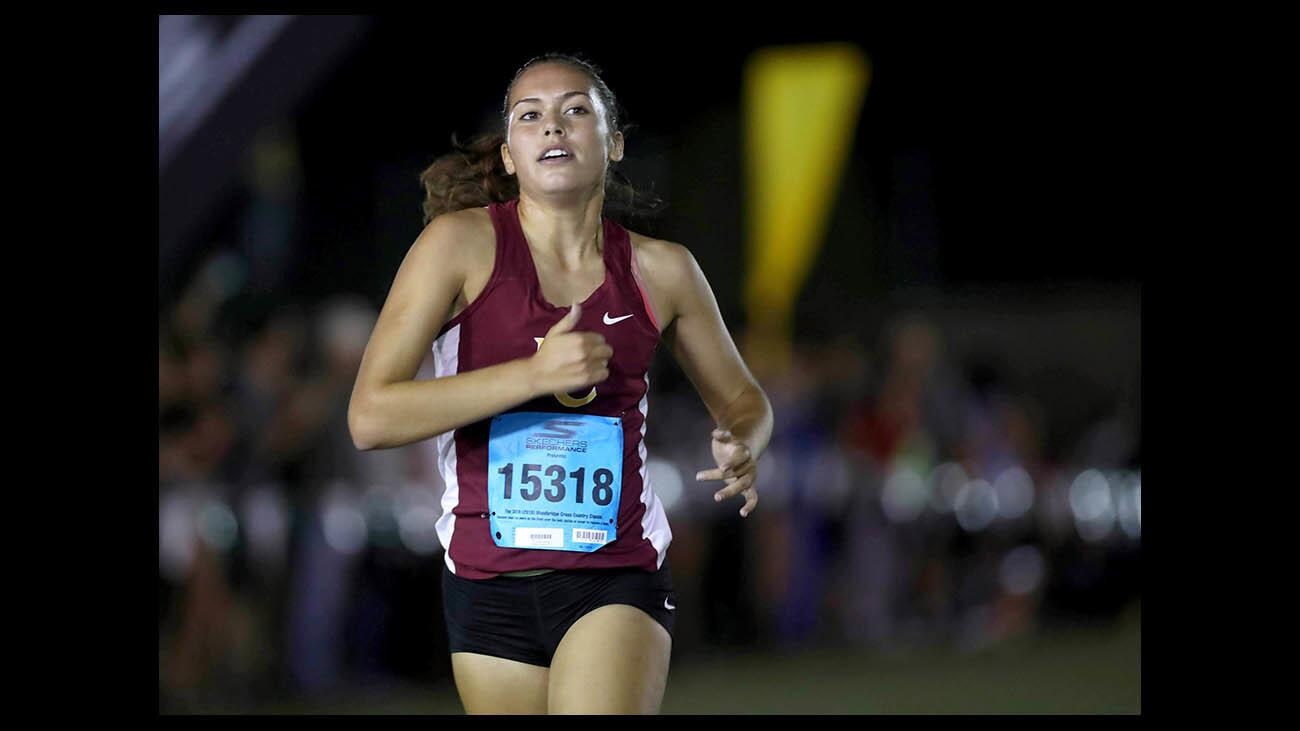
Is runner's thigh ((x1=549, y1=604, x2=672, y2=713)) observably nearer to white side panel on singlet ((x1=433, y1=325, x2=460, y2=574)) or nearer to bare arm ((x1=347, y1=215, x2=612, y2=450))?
white side panel on singlet ((x1=433, y1=325, x2=460, y2=574))

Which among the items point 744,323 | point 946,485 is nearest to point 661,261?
point 946,485

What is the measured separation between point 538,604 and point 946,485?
6038 mm

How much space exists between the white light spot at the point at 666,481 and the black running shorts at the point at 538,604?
477 centimetres

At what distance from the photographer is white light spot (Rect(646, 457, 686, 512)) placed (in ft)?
26.2

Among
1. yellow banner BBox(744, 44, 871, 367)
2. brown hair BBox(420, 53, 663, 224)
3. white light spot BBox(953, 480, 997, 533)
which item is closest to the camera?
brown hair BBox(420, 53, 663, 224)

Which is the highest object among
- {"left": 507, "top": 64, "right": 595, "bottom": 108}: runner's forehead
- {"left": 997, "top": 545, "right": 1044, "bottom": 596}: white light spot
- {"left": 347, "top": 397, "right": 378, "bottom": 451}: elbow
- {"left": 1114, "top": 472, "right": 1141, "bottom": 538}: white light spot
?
{"left": 507, "top": 64, "right": 595, "bottom": 108}: runner's forehead

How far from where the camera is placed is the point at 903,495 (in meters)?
8.51

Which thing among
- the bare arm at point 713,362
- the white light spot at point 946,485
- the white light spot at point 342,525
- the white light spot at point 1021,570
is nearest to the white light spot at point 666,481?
the white light spot at point 946,485

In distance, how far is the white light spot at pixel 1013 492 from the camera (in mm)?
9141

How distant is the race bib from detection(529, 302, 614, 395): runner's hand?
0.84ft

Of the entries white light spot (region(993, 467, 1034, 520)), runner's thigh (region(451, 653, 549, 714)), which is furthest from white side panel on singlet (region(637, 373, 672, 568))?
white light spot (region(993, 467, 1034, 520))

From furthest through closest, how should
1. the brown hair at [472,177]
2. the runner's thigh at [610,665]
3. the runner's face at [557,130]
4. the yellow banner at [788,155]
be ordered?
1. the yellow banner at [788,155]
2. the brown hair at [472,177]
3. the runner's face at [557,130]
4. the runner's thigh at [610,665]

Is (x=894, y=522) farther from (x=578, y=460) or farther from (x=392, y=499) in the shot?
(x=578, y=460)

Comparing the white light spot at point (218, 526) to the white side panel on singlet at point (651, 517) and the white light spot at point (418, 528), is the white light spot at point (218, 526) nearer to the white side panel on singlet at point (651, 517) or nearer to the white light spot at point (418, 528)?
the white light spot at point (418, 528)
